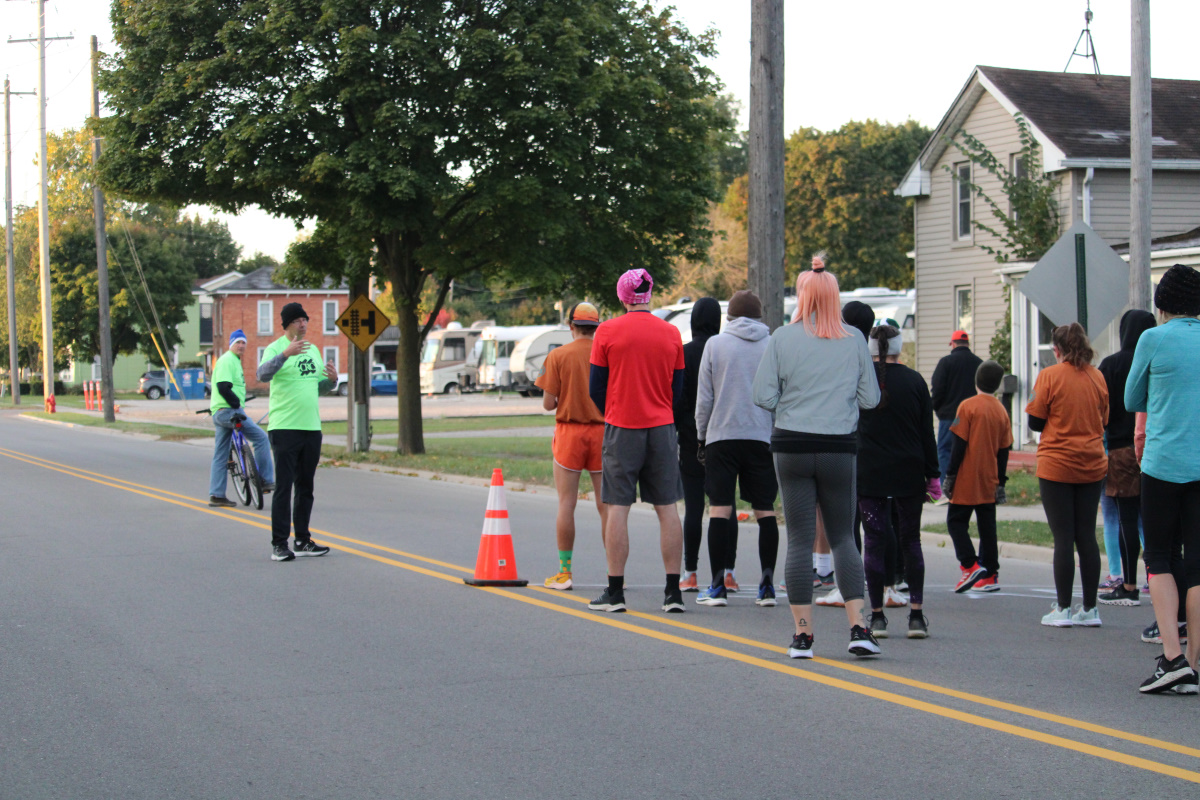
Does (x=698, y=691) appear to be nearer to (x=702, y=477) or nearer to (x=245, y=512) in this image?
(x=702, y=477)

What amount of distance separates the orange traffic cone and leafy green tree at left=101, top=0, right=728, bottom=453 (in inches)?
440

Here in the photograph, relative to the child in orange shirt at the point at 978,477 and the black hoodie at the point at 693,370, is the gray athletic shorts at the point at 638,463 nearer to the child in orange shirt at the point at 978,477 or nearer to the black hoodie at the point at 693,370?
the black hoodie at the point at 693,370

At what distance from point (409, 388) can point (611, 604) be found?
15.6 m

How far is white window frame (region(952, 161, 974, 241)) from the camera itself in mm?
28406

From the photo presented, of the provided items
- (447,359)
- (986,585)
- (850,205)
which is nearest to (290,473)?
(986,585)

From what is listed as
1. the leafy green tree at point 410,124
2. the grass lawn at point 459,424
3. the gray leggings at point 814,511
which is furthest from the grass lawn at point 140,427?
the gray leggings at point 814,511

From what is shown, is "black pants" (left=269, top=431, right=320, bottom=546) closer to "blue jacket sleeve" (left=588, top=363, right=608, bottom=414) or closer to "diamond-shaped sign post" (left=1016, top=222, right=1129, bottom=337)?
"blue jacket sleeve" (left=588, top=363, right=608, bottom=414)

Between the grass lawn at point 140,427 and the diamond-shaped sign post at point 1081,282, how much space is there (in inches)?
925

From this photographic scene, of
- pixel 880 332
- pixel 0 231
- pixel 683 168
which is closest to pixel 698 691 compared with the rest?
pixel 880 332

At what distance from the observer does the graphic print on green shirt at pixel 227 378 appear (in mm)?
14172

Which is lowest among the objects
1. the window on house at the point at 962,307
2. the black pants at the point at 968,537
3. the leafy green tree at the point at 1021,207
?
the black pants at the point at 968,537

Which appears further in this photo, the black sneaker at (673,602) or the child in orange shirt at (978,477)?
the child in orange shirt at (978,477)

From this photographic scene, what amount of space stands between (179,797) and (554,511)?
998 centimetres

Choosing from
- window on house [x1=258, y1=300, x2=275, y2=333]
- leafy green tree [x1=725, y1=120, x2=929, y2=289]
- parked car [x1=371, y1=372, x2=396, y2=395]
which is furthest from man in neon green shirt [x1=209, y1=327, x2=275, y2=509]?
window on house [x1=258, y1=300, x2=275, y2=333]
